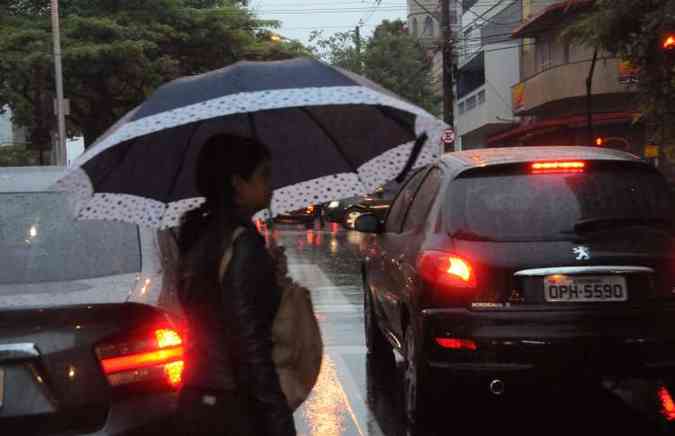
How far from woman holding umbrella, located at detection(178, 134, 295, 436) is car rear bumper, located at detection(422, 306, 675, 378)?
111 inches

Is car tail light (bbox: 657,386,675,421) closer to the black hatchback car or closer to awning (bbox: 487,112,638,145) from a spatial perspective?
the black hatchback car

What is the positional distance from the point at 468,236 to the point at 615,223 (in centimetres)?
82

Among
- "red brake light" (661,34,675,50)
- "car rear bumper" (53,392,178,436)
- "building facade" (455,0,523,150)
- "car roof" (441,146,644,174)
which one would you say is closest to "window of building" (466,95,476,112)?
"building facade" (455,0,523,150)

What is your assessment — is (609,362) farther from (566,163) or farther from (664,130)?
(664,130)

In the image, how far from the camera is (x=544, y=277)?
5.81 m

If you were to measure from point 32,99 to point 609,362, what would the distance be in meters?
32.3

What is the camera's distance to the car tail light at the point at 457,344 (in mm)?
5867

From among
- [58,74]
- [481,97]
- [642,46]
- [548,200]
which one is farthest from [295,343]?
[481,97]

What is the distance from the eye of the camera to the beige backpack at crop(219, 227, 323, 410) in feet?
10.4

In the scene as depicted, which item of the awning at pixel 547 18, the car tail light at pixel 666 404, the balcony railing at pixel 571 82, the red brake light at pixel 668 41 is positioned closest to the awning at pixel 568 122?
the balcony railing at pixel 571 82

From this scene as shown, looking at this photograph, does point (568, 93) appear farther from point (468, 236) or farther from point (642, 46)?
point (468, 236)

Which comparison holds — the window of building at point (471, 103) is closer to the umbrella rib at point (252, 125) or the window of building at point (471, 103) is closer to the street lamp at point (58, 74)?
the street lamp at point (58, 74)

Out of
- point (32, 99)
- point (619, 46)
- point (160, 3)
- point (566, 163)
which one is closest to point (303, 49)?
point (160, 3)

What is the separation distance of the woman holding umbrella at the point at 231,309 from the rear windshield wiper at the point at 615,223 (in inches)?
122
